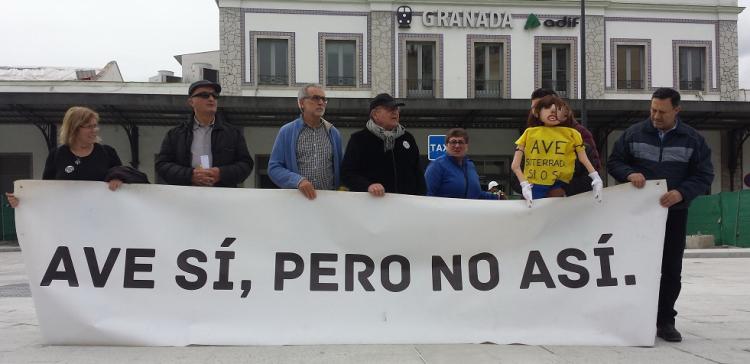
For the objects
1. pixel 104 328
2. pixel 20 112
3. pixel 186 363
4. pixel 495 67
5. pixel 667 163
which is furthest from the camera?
pixel 495 67

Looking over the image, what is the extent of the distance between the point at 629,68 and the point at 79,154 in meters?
23.7

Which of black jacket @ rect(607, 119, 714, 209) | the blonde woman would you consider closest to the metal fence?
black jacket @ rect(607, 119, 714, 209)

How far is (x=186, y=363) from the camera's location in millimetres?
3873

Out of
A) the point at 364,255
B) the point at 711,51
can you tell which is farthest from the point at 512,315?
the point at 711,51

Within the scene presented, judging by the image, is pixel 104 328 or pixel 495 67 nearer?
pixel 104 328

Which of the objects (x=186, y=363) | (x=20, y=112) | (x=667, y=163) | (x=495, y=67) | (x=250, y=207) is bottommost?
(x=186, y=363)

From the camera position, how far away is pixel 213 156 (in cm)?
489

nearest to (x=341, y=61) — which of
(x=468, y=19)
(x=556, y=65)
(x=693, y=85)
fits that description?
(x=468, y=19)

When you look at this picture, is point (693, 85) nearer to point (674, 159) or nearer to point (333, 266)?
point (674, 159)

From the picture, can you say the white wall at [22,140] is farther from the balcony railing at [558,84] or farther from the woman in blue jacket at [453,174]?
the woman in blue jacket at [453,174]

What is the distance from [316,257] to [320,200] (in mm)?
409

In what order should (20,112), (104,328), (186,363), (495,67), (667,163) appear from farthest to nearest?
A: (495,67)
(20,112)
(667,163)
(104,328)
(186,363)

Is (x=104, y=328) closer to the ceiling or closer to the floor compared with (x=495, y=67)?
closer to the floor

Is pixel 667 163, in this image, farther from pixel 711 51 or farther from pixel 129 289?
pixel 711 51
